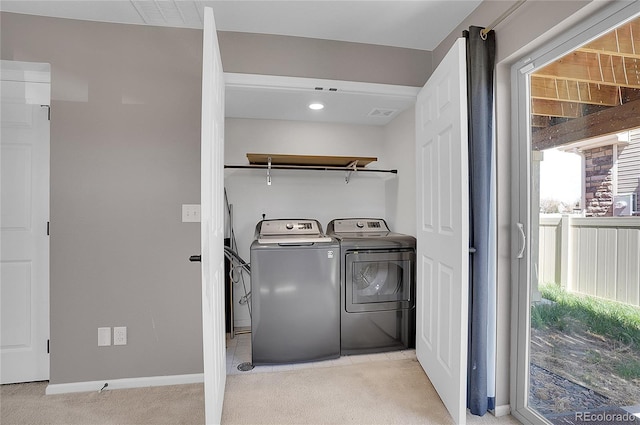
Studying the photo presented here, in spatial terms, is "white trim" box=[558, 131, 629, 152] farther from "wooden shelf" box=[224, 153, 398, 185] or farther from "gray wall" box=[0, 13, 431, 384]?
"gray wall" box=[0, 13, 431, 384]

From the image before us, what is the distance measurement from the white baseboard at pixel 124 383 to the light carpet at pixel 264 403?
4 centimetres

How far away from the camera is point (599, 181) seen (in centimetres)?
135

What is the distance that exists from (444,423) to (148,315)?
6.36 ft

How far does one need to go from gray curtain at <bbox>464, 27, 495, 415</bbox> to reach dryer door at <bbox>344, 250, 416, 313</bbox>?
0.84 meters

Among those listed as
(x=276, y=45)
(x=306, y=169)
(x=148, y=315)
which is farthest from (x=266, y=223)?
(x=276, y=45)

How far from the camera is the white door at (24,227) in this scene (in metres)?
2.00

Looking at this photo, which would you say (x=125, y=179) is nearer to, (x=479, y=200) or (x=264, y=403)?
(x=264, y=403)

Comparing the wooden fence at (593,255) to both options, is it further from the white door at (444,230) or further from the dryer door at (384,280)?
the dryer door at (384,280)

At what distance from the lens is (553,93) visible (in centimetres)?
156

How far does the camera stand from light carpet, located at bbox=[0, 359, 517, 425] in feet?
5.53

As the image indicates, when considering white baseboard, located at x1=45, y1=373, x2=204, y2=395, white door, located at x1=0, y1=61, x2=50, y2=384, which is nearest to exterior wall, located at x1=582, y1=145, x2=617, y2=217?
white baseboard, located at x1=45, y1=373, x2=204, y2=395

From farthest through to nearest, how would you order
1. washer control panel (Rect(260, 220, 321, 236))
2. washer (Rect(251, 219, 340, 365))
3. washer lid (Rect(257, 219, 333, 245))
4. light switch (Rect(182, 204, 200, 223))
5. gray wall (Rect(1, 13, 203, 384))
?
1. washer control panel (Rect(260, 220, 321, 236))
2. washer lid (Rect(257, 219, 333, 245))
3. washer (Rect(251, 219, 340, 365))
4. light switch (Rect(182, 204, 200, 223))
5. gray wall (Rect(1, 13, 203, 384))

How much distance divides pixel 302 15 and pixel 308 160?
48.7 inches

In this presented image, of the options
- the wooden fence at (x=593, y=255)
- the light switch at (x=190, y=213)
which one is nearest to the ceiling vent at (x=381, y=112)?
the wooden fence at (x=593, y=255)
